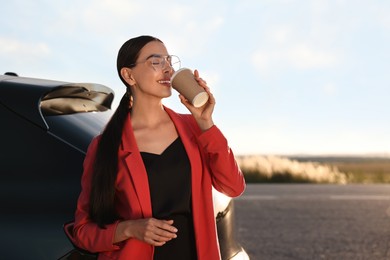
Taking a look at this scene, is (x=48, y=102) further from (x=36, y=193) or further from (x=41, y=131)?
(x=36, y=193)

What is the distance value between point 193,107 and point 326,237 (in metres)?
5.95

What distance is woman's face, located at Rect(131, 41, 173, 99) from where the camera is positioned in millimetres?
2566

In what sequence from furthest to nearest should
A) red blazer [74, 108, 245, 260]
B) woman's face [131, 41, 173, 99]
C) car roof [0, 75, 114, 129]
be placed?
car roof [0, 75, 114, 129], woman's face [131, 41, 173, 99], red blazer [74, 108, 245, 260]

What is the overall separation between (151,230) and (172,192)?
8.1 inches

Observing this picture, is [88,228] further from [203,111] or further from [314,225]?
[314,225]

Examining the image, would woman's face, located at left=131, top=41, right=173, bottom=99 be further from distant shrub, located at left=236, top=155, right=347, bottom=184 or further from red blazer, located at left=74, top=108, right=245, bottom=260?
distant shrub, located at left=236, top=155, right=347, bottom=184

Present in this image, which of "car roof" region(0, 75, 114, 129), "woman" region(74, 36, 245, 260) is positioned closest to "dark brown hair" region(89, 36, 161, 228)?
"woman" region(74, 36, 245, 260)

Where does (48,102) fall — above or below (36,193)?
above

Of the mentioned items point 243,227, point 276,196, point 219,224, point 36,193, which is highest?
point 36,193

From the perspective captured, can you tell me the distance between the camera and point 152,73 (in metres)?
2.57

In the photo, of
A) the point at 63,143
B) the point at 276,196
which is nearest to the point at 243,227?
the point at 276,196

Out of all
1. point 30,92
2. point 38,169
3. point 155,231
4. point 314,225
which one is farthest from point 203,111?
point 314,225

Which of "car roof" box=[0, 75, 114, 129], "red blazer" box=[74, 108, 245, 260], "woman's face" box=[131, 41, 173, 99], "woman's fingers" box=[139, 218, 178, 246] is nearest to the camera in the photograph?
"woman's fingers" box=[139, 218, 178, 246]

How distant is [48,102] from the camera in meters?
3.11
